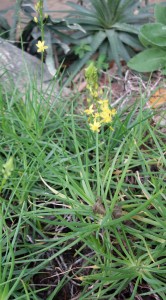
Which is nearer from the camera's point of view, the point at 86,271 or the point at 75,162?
the point at 86,271

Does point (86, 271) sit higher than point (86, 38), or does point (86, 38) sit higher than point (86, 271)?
point (86, 38)

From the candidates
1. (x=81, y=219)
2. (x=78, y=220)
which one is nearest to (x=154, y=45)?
(x=78, y=220)

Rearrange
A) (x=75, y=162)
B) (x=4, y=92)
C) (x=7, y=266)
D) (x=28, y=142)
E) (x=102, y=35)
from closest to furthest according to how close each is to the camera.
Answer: (x=7, y=266), (x=75, y=162), (x=28, y=142), (x=4, y=92), (x=102, y=35)

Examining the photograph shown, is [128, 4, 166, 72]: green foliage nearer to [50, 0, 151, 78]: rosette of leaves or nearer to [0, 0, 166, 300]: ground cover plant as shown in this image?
[50, 0, 151, 78]: rosette of leaves

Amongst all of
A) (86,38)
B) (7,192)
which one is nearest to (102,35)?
(86,38)

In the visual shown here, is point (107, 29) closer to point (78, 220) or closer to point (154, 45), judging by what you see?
point (154, 45)

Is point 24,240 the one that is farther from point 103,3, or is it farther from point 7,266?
point 103,3
